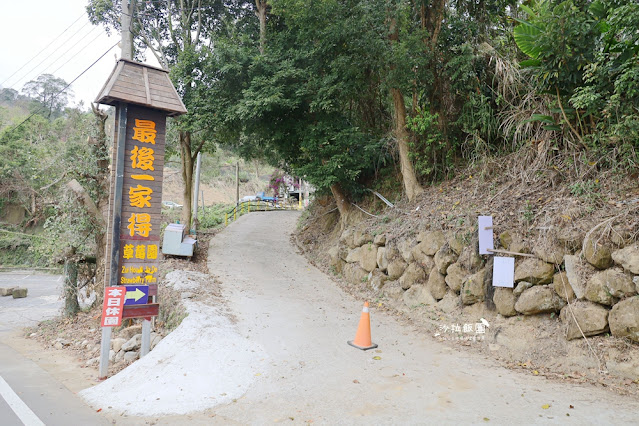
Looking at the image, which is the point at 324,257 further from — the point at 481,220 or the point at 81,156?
the point at 81,156

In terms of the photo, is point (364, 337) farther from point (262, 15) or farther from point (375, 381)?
point (262, 15)

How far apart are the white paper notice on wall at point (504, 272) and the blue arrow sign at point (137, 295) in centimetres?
615

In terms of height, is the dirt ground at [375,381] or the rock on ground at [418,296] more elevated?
the rock on ground at [418,296]

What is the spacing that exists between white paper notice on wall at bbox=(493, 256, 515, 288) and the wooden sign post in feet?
19.7

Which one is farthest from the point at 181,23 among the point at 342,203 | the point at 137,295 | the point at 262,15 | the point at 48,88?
the point at 48,88

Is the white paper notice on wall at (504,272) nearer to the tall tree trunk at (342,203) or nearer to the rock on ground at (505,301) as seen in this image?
the rock on ground at (505,301)

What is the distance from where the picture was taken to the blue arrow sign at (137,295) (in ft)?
22.1

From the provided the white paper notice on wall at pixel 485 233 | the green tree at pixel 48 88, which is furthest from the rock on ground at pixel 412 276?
the green tree at pixel 48 88

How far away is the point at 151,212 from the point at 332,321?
13.5ft

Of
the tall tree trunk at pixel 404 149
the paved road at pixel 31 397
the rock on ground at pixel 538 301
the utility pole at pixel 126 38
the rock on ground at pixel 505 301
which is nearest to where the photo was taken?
the paved road at pixel 31 397

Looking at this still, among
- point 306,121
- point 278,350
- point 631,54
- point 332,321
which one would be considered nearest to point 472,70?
point 631,54

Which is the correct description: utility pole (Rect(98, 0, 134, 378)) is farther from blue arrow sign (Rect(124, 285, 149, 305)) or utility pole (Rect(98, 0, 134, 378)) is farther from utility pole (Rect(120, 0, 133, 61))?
utility pole (Rect(120, 0, 133, 61))

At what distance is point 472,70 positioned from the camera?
9531 millimetres

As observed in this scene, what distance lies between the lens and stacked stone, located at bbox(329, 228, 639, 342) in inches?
211
